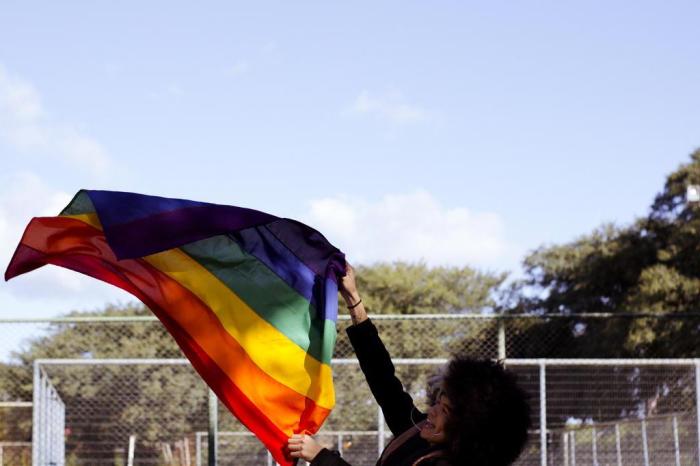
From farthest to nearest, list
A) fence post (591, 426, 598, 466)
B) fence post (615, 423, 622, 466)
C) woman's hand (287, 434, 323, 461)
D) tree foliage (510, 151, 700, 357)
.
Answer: tree foliage (510, 151, 700, 357)
fence post (591, 426, 598, 466)
fence post (615, 423, 622, 466)
woman's hand (287, 434, 323, 461)

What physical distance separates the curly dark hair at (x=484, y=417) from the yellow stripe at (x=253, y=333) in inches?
42.2

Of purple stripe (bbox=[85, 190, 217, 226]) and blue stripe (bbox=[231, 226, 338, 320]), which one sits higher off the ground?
purple stripe (bbox=[85, 190, 217, 226])

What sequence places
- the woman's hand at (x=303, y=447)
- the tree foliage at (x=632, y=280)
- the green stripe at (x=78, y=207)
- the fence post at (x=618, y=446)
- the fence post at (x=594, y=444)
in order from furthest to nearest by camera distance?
1. the tree foliage at (x=632, y=280)
2. the fence post at (x=594, y=444)
3. the fence post at (x=618, y=446)
4. the green stripe at (x=78, y=207)
5. the woman's hand at (x=303, y=447)

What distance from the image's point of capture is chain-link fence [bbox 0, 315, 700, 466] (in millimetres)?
11445

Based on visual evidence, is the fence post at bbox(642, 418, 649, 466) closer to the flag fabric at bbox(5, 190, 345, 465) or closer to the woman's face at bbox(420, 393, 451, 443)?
the flag fabric at bbox(5, 190, 345, 465)

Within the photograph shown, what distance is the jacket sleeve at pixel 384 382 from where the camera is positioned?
4.11 metres

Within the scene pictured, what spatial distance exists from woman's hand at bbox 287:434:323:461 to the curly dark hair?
0.55 m

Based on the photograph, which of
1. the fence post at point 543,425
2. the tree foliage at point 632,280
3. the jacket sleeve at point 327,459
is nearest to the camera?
the jacket sleeve at point 327,459

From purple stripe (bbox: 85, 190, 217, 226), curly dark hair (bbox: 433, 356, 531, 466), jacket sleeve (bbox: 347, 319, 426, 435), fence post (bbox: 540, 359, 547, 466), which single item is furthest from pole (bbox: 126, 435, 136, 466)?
curly dark hair (bbox: 433, 356, 531, 466)

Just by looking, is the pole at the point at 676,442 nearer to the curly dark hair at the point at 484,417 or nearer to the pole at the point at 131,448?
the pole at the point at 131,448

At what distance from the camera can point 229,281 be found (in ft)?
16.6

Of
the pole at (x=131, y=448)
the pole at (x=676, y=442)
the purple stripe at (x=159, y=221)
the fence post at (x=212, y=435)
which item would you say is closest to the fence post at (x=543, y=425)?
the pole at (x=676, y=442)

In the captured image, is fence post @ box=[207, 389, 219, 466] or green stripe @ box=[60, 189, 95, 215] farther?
fence post @ box=[207, 389, 219, 466]

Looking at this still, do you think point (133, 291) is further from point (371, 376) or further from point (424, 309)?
point (424, 309)
